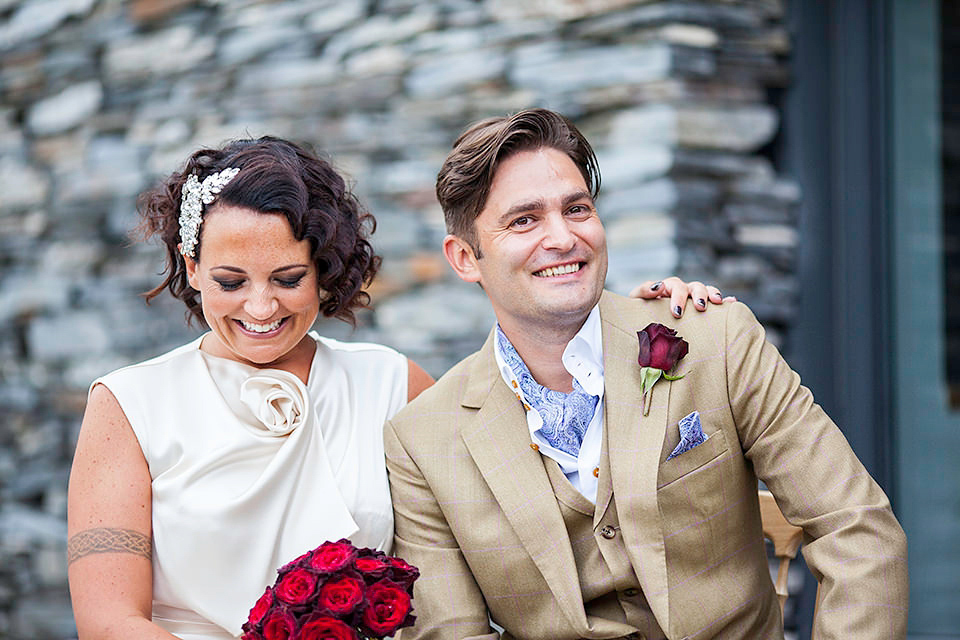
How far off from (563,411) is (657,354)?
0.85 ft

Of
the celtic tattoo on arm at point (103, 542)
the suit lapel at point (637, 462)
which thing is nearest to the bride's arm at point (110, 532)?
the celtic tattoo on arm at point (103, 542)

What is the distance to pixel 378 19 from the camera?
13.5 feet

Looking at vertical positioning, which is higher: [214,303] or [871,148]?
[871,148]

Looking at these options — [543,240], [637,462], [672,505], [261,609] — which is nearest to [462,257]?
[543,240]

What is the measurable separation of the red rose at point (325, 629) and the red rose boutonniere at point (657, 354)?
80 centimetres

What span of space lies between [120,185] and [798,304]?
2.82 metres

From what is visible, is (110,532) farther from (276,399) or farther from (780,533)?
(780,533)

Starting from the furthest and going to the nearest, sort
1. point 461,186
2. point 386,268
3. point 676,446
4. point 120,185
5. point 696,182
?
1. point 120,185
2. point 386,268
3. point 696,182
4. point 461,186
5. point 676,446

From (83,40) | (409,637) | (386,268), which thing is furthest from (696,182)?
(83,40)

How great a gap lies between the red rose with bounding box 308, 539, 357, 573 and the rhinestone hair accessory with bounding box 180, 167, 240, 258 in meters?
0.81

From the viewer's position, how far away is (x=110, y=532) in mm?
2262

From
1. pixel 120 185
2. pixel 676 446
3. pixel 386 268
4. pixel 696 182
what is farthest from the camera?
pixel 120 185

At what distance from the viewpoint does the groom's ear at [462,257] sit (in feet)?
8.02

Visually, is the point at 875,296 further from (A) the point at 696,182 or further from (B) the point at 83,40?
(B) the point at 83,40
